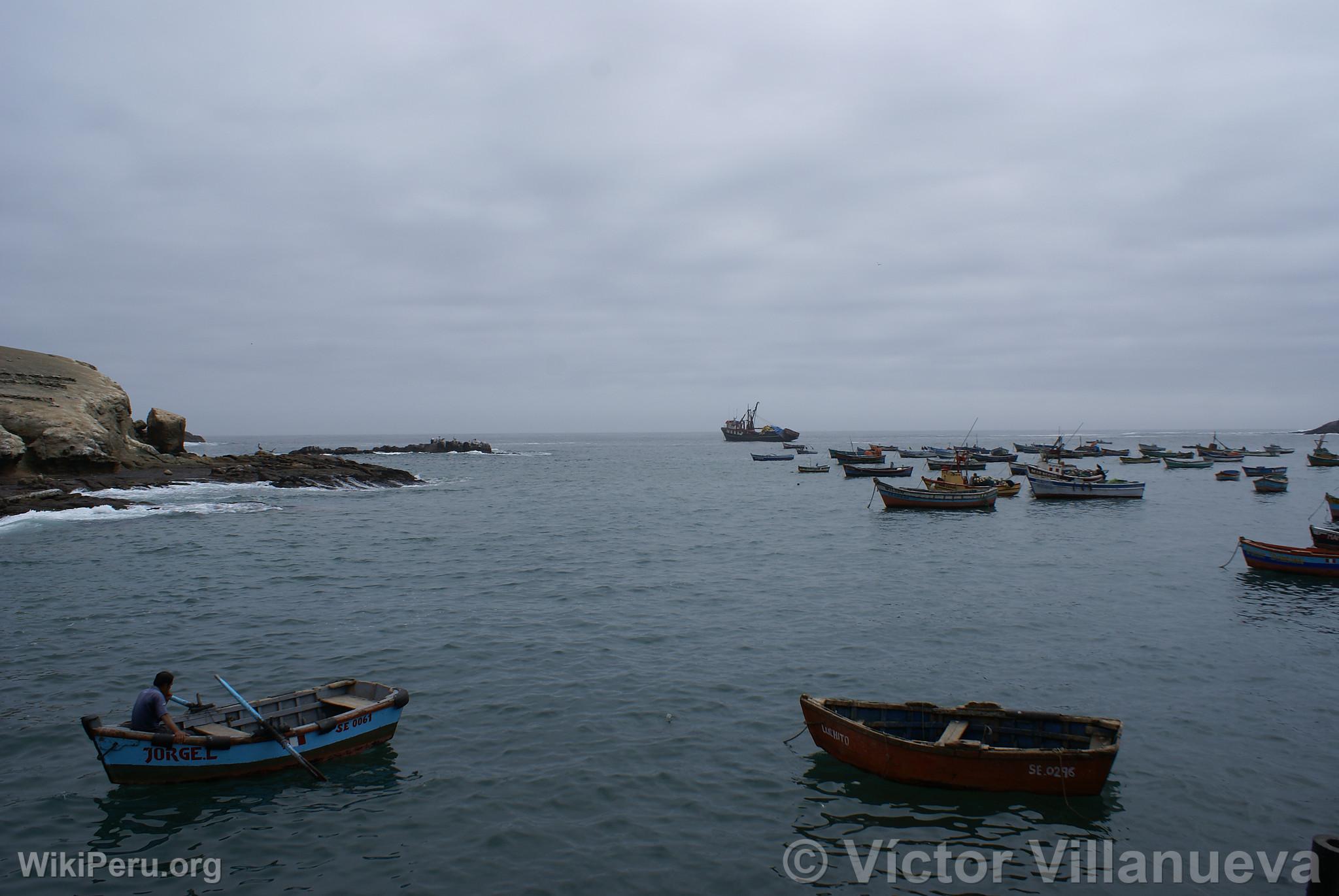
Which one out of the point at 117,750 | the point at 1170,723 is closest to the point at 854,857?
the point at 1170,723

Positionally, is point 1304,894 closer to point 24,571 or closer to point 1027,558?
point 1027,558

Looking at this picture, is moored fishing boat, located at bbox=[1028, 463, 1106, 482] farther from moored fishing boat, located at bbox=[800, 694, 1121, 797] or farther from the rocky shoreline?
the rocky shoreline

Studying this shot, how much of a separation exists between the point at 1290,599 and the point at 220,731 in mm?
30118

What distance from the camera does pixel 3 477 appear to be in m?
47.3

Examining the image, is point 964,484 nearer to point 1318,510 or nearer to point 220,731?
point 1318,510

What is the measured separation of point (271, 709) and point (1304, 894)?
14.9 meters

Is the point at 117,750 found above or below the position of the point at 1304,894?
above

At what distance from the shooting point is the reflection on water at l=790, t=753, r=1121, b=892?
9734mm

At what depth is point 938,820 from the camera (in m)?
10.4

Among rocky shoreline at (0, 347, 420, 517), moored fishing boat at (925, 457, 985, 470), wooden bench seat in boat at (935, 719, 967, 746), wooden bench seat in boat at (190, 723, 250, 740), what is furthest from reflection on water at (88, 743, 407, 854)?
moored fishing boat at (925, 457, 985, 470)

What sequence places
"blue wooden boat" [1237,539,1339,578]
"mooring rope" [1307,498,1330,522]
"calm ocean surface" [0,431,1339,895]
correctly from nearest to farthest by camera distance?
"calm ocean surface" [0,431,1339,895]
"blue wooden boat" [1237,539,1339,578]
"mooring rope" [1307,498,1330,522]

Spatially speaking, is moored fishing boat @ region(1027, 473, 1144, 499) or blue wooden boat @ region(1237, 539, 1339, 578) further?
moored fishing boat @ region(1027, 473, 1144, 499)

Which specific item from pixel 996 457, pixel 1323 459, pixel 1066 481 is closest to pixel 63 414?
pixel 1066 481

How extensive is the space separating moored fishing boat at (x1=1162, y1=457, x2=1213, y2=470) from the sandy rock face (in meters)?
115
